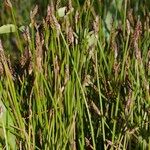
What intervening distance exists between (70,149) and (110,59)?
1.07ft

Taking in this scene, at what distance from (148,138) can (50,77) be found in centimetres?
31

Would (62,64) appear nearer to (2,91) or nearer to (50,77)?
(50,77)

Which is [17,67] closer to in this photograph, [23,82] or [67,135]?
[23,82]

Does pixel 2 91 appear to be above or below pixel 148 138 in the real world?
above

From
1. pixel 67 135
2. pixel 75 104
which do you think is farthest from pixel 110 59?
pixel 67 135

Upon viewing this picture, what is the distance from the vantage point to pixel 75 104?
115 centimetres

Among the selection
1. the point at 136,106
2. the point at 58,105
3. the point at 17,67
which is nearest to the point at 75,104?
the point at 58,105

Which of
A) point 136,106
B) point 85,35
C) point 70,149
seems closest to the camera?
point 70,149

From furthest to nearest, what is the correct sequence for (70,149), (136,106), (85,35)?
(85,35) → (136,106) → (70,149)

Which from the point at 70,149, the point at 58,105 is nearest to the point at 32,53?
the point at 58,105

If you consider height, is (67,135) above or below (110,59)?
below

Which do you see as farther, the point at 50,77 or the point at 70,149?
the point at 50,77

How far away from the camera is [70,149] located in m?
1.06

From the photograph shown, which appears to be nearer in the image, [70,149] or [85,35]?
[70,149]
